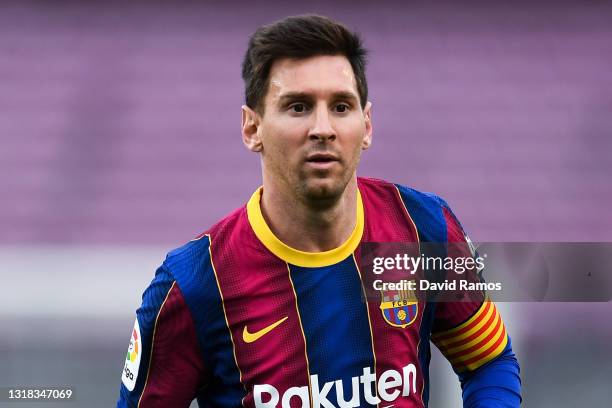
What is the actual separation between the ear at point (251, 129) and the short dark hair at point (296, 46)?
2 cm

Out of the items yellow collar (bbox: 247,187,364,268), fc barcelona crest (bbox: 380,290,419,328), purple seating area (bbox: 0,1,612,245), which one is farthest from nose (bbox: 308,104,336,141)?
purple seating area (bbox: 0,1,612,245)

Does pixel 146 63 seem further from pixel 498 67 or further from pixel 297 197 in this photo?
pixel 297 197

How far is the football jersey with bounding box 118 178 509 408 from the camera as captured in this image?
2229 mm

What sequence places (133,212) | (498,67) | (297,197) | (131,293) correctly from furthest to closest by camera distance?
(498,67) → (133,212) → (131,293) → (297,197)

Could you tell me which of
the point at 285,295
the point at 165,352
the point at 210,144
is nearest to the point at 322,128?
the point at 285,295

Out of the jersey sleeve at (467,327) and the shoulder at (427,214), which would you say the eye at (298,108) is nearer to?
the shoulder at (427,214)

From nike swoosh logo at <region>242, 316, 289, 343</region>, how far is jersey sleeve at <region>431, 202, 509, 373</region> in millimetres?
430

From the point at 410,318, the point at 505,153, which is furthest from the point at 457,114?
the point at 410,318

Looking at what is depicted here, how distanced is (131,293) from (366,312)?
2.40 metres

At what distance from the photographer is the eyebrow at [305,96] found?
84.3 inches

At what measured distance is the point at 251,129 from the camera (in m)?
2.32

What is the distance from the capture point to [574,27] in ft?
18.1

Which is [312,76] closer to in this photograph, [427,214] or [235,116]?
[427,214]

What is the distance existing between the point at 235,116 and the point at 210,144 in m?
0.22
